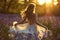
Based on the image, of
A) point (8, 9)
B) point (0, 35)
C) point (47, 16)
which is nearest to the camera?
point (0, 35)

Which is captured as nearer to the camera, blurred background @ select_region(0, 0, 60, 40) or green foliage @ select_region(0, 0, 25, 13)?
→ blurred background @ select_region(0, 0, 60, 40)

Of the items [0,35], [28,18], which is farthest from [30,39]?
[0,35]

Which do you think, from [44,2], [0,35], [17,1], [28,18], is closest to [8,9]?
[17,1]

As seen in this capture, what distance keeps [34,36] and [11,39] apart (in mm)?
295

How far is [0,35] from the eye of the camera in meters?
3.77

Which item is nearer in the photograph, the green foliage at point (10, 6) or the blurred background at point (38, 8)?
the blurred background at point (38, 8)

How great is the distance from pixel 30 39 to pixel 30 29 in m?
0.14

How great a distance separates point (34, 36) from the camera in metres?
3.14

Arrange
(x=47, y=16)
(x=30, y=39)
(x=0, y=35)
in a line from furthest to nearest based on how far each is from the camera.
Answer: (x=47, y=16), (x=0, y=35), (x=30, y=39)

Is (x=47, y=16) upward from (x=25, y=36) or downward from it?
downward

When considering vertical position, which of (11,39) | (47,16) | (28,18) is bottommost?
(47,16)

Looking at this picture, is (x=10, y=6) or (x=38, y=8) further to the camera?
(x=10, y=6)

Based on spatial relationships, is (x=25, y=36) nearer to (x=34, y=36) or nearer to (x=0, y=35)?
(x=34, y=36)

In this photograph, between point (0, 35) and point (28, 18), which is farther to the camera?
point (0, 35)
